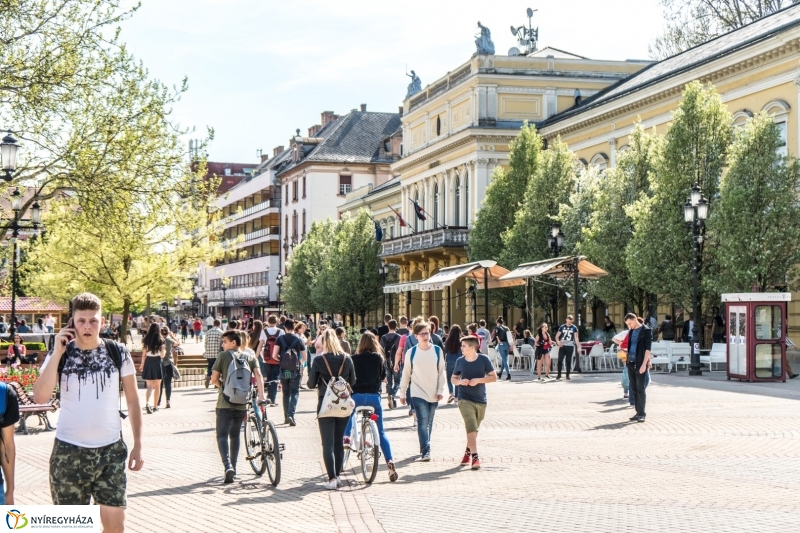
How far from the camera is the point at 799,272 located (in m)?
34.0

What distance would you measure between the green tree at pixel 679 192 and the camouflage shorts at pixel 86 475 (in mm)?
29359

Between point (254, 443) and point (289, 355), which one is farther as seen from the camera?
point (289, 355)

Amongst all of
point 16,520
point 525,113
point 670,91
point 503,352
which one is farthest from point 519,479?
point 525,113

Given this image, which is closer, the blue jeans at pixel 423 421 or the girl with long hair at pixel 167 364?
the blue jeans at pixel 423 421

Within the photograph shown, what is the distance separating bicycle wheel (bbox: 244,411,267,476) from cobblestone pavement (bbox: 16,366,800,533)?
26 cm

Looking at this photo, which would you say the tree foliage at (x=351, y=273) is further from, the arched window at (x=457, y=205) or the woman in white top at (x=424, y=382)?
the woman in white top at (x=424, y=382)

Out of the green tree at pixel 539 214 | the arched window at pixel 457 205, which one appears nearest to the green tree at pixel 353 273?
the arched window at pixel 457 205

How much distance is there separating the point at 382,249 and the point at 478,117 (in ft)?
39.3

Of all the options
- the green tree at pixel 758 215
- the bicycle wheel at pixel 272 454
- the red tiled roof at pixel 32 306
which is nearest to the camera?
the bicycle wheel at pixel 272 454

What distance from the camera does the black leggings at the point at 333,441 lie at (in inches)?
485

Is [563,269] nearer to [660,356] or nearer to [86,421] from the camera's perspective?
[660,356]

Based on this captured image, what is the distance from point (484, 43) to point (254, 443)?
5022 centimetres

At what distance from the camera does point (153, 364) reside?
2356 cm

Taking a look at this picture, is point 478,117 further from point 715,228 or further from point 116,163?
point 116,163
